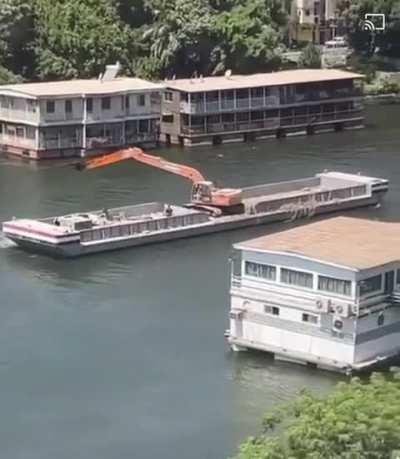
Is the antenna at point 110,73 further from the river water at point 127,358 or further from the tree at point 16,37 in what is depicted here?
the river water at point 127,358

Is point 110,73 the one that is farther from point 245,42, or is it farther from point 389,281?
point 389,281

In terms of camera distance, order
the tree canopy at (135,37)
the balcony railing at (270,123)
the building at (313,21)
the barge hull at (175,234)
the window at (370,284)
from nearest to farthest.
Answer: the window at (370,284) → the barge hull at (175,234) → the balcony railing at (270,123) → the tree canopy at (135,37) → the building at (313,21)

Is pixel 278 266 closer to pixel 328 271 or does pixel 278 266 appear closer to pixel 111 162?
pixel 328 271

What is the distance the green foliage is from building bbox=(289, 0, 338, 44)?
341 centimetres

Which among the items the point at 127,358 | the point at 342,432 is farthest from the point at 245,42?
the point at 342,432

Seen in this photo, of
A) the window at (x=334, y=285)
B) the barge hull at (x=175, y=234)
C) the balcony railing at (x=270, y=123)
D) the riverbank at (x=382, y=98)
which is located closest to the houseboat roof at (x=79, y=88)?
the balcony railing at (x=270, y=123)

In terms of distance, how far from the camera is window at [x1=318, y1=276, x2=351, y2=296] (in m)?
16.4

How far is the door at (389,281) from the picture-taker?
16609mm

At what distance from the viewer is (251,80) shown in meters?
34.8

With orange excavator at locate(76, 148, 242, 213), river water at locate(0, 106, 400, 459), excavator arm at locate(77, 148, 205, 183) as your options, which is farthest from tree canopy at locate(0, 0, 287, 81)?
river water at locate(0, 106, 400, 459)

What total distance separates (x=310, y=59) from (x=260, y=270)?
87.2 feet

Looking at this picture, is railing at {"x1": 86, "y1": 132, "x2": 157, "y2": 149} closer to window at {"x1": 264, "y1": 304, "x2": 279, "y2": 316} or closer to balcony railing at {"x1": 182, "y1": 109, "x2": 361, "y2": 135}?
balcony railing at {"x1": 182, "y1": 109, "x2": 361, "y2": 135}

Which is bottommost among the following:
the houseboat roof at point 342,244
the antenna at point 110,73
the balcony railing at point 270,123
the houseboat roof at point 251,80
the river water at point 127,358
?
the river water at point 127,358

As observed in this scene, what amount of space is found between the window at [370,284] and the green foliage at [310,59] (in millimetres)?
26635
